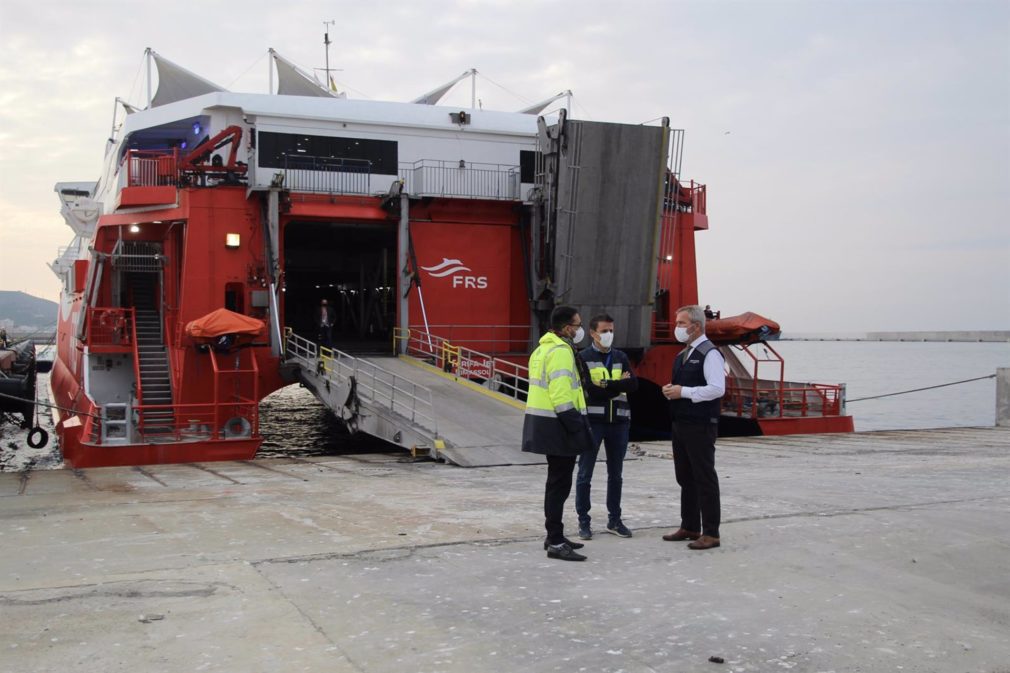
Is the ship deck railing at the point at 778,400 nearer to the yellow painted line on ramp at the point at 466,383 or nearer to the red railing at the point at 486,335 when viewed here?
the red railing at the point at 486,335

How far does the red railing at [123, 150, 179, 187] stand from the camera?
2047cm

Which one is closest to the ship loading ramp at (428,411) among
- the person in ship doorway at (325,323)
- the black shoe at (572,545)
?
the person in ship doorway at (325,323)

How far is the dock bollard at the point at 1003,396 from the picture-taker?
1908 centimetres

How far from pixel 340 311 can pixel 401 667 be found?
106ft

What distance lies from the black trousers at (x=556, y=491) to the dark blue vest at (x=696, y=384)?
2.91 feet

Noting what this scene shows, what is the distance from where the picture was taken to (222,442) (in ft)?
47.7

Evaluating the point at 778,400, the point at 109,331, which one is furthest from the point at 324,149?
the point at 778,400

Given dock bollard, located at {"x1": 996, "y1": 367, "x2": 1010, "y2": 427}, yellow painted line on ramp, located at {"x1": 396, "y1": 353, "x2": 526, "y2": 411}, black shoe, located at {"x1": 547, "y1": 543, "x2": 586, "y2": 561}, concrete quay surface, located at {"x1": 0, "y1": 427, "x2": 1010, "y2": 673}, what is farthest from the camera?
dock bollard, located at {"x1": 996, "y1": 367, "x2": 1010, "y2": 427}

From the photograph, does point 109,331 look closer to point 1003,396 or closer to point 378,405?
point 378,405

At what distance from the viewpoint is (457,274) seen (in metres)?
21.3

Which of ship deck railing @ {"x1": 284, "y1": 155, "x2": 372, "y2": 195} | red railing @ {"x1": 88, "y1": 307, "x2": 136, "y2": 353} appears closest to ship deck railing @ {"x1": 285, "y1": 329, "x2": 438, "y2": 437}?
ship deck railing @ {"x1": 284, "y1": 155, "x2": 372, "y2": 195}

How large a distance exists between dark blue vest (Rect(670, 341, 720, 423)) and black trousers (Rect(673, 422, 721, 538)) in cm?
5

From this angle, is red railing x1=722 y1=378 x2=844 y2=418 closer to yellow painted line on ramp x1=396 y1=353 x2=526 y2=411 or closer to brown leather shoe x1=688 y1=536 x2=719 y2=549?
yellow painted line on ramp x1=396 y1=353 x2=526 y2=411

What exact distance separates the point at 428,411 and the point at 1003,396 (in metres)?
13.0
